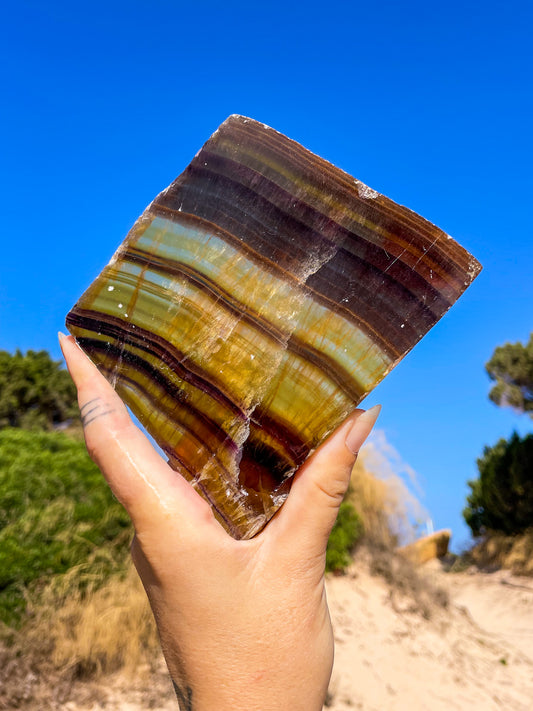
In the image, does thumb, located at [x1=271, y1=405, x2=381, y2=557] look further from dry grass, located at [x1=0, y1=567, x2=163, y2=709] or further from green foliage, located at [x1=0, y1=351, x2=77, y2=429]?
green foliage, located at [x1=0, y1=351, x2=77, y2=429]

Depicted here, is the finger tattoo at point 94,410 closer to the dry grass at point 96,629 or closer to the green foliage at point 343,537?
the dry grass at point 96,629

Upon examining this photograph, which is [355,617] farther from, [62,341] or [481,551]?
[481,551]

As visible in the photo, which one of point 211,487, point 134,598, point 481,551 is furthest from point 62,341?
point 481,551

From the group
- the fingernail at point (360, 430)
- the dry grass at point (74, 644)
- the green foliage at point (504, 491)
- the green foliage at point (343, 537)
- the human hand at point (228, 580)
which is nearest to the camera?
the human hand at point (228, 580)

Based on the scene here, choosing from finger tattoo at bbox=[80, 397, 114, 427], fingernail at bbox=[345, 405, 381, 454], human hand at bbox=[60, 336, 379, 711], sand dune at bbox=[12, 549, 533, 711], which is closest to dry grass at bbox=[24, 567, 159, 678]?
sand dune at bbox=[12, 549, 533, 711]

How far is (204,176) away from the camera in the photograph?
1.72 meters

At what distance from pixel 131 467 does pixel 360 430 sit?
59cm

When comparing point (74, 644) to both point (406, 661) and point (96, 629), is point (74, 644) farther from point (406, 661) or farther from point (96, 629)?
point (406, 661)

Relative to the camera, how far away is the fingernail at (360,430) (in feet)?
A: 4.78

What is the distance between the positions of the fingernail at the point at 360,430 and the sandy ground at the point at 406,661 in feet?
10.6

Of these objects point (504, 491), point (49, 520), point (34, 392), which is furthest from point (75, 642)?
point (504, 491)

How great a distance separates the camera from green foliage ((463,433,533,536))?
10727 millimetres

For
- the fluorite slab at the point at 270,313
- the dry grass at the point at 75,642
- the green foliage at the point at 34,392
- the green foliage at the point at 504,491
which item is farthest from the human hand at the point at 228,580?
the green foliage at the point at 504,491

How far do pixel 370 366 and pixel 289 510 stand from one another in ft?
1.45
